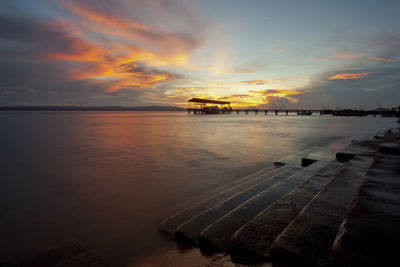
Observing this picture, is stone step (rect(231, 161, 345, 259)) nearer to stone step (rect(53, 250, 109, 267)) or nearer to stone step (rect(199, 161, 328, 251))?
stone step (rect(199, 161, 328, 251))

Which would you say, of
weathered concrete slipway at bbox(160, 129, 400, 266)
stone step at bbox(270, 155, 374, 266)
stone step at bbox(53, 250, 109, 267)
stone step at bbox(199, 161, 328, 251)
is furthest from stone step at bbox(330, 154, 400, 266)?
stone step at bbox(53, 250, 109, 267)

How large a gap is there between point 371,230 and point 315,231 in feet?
1.41

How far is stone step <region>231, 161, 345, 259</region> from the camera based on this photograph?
210 centimetres

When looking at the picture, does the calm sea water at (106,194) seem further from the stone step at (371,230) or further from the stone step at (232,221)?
the stone step at (371,230)

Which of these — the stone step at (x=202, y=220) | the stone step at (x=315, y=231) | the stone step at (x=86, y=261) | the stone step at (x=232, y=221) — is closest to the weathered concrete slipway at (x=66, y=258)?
the stone step at (x=86, y=261)

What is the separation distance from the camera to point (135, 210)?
4414 mm

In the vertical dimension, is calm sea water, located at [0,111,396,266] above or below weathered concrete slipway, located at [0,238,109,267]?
below

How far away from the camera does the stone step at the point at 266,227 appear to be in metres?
2.10

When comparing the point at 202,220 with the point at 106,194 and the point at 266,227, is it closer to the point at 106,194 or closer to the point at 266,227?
the point at 266,227

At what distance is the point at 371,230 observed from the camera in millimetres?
1810

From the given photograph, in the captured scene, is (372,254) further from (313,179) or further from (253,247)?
(313,179)

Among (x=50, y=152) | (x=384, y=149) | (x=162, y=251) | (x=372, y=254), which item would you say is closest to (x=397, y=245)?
(x=372, y=254)

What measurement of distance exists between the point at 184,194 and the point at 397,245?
4.16m

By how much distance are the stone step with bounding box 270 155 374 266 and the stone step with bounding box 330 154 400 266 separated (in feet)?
0.48
